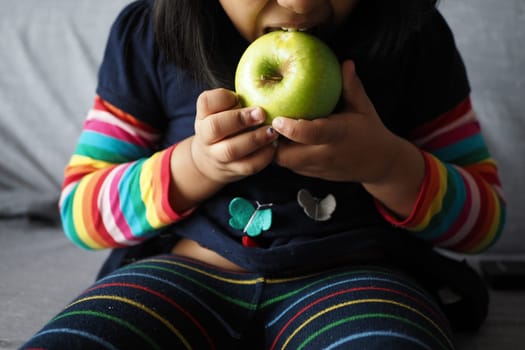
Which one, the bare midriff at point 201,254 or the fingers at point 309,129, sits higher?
the fingers at point 309,129

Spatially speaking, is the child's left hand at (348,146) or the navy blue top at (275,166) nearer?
the child's left hand at (348,146)

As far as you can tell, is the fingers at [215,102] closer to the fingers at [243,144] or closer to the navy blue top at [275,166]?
the fingers at [243,144]

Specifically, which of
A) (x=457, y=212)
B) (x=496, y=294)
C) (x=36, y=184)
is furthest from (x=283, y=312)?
(x=36, y=184)

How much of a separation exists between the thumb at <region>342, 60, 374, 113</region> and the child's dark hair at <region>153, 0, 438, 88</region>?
0.41ft

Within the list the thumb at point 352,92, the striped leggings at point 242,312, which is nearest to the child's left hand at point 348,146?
the thumb at point 352,92

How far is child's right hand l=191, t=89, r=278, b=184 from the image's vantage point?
1.95ft

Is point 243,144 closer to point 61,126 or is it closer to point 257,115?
point 257,115

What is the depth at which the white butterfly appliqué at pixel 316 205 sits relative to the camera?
2.41 ft

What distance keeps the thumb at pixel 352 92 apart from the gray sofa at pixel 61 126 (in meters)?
0.35

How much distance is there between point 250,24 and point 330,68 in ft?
0.45

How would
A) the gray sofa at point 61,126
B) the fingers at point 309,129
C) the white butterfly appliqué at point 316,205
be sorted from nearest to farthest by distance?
the fingers at point 309,129
the white butterfly appliqué at point 316,205
the gray sofa at point 61,126

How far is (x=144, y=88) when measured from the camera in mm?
813

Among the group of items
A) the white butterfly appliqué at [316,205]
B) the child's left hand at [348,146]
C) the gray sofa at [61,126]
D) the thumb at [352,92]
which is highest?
the thumb at [352,92]

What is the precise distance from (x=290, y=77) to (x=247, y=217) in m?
0.23
